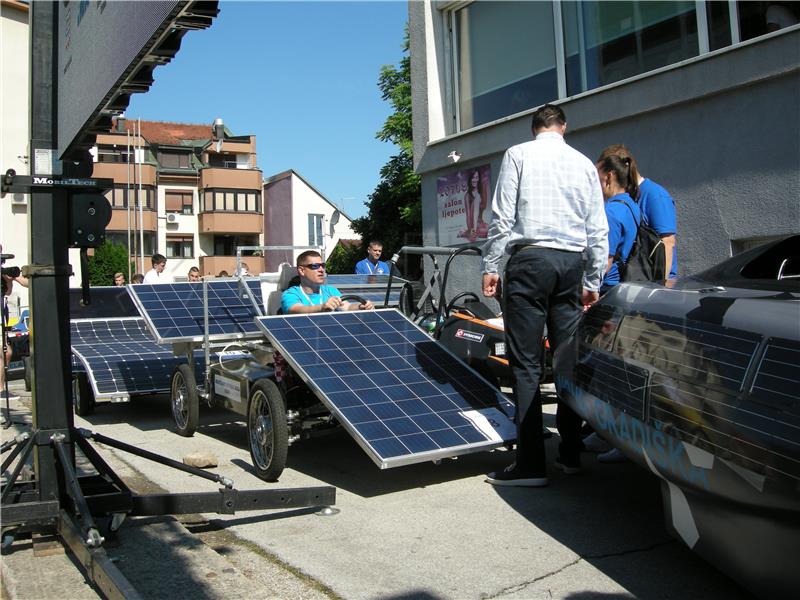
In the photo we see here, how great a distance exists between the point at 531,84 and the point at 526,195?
27.9ft

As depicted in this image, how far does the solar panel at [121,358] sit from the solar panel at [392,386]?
108 inches

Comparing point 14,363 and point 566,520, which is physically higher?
point 14,363

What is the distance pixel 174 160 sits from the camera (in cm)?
7050

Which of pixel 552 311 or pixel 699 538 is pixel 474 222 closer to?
pixel 552 311

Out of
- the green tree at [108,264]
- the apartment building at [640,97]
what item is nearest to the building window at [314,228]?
the green tree at [108,264]

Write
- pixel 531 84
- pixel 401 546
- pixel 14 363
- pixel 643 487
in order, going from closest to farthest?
1. pixel 401 546
2. pixel 643 487
3. pixel 14 363
4. pixel 531 84

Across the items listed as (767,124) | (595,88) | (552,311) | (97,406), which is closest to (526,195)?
(552,311)

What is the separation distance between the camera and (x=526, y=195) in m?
4.36

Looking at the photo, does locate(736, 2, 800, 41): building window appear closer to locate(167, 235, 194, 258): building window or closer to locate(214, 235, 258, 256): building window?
locate(214, 235, 258, 256): building window

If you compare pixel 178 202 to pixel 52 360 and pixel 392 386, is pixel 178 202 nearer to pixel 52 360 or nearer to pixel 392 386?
pixel 392 386

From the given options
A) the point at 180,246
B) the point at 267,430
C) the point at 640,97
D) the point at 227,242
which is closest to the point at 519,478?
the point at 267,430

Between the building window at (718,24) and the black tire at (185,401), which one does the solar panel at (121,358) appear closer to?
the black tire at (185,401)

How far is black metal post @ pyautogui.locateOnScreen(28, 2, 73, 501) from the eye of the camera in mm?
3424

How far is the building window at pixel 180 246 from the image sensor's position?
67.6 metres
